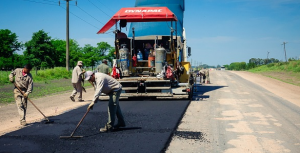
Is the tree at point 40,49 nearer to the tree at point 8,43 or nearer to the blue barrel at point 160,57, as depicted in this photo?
the tree at point 8,43

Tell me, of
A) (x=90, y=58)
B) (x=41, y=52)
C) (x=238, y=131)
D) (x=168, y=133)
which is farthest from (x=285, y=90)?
(x=90, y=58)

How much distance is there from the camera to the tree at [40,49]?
51.6 m

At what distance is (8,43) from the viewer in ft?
213

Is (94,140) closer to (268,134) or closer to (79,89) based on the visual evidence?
(268,134)

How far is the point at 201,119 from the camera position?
8.30 metres

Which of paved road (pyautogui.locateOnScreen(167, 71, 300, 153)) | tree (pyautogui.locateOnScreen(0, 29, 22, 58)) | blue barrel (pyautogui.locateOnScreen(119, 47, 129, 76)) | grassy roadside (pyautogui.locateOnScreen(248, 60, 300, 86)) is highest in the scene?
tree (pyautogui.locateOnScreen(0, 29, 22, 58))

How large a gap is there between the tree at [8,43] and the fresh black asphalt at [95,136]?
A: 60.9m

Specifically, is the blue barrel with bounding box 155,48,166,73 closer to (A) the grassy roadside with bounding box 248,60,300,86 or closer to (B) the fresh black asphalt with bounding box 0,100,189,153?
(B) the fresh black asphalt with bounding box 0,100,189,153

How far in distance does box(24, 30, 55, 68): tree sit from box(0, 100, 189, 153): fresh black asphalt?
46.0 metres

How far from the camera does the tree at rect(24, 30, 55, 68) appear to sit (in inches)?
2030

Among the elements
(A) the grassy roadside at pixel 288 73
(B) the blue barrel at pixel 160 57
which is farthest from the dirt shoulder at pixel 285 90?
(B) the blue barrel at pixel 160 57

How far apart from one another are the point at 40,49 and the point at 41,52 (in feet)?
1.74

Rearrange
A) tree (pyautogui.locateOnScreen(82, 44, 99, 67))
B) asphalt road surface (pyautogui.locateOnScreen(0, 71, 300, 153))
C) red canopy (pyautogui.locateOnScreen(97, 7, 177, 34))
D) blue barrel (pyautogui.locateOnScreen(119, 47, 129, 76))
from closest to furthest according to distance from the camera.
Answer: asphalt road surface (pyautogui.locateOnScreen(0, 71, 300, 153)), red canopy (pyautogui.locateOnScreen(97, 7, 177, 34)), blue barrel (pyautogui.locateOnScreen(119, 47, 129, 76)), tree (pyautogui.locateOnScreen(82, 44, 99, 67))

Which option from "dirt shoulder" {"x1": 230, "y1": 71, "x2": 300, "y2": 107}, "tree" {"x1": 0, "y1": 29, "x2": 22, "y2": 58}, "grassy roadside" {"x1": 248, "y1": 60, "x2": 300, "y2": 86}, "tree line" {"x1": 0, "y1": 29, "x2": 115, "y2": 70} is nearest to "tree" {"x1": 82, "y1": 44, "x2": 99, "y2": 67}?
"tree line" {"x1": 0, "y1": 29, "x2": 115, "y2": 70}
